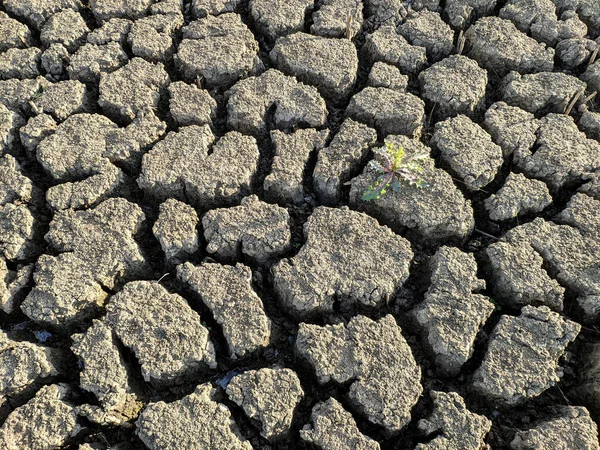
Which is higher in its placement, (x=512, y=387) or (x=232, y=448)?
(x=512, y=387)

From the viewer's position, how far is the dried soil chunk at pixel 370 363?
181 cm

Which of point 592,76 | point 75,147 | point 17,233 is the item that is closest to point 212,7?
point 75,147

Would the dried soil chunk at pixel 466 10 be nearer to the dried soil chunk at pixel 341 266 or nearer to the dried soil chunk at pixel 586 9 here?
the dried soil chunk at pixel 586 9

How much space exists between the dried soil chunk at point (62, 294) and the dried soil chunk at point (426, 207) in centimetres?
125

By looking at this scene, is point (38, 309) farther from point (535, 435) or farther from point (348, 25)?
point (348, 25)

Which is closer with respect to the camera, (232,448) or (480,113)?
(232,448)

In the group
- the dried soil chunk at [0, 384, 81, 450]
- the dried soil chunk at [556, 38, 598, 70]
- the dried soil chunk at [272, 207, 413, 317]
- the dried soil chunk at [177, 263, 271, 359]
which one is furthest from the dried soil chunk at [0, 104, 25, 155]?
the dried soil chunk at [556, 38, 598, 70]

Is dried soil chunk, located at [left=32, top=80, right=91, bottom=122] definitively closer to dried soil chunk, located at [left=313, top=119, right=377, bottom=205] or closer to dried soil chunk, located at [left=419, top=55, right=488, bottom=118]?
dried soil chunk, located at [left=313, top=119, right=377, bottom=205]

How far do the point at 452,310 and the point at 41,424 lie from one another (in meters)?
1.65

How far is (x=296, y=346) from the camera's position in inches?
76.3

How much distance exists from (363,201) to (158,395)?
1.24 metres

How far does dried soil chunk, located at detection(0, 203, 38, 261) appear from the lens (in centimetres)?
212

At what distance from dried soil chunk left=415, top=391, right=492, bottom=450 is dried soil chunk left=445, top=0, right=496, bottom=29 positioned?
2.29m

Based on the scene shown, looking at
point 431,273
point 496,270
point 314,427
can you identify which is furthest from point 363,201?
point 314,427
